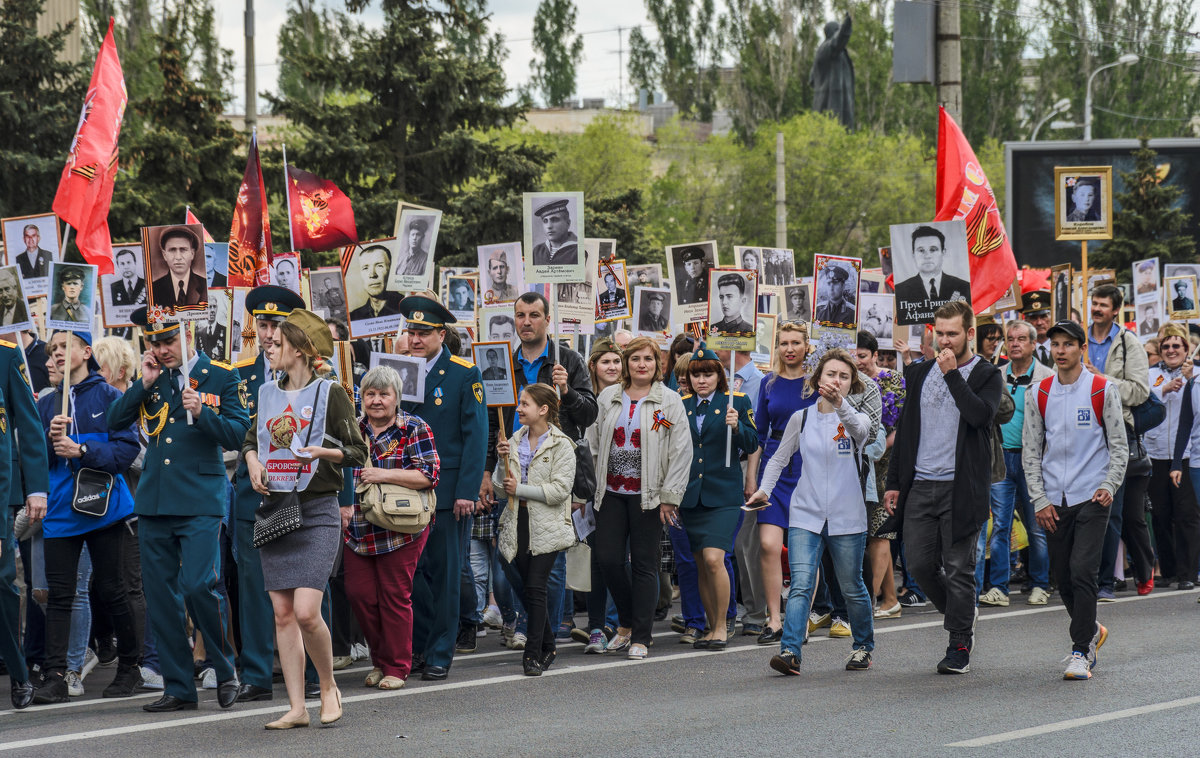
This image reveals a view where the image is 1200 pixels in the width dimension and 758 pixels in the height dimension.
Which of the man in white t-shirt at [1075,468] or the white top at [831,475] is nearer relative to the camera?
the man in white t-shirt at [1075,468]

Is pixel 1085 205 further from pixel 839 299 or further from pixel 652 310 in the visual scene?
pixel 652 310

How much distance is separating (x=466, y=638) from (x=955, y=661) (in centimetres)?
322

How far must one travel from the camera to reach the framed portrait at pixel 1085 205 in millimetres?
15008

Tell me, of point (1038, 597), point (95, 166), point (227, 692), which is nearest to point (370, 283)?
point (95, 166)

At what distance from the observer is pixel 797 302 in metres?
15.2

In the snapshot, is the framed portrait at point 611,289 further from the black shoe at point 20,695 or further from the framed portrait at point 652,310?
the black shoe at point 20,695

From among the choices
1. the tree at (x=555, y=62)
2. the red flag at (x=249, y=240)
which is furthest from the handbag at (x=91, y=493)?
the tree at (x=555, y=62)

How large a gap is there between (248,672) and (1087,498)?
4.82m

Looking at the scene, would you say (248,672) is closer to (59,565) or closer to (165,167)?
(59,565)

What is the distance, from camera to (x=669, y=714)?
744 cm

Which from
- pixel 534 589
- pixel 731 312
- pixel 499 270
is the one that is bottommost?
pixel 534 589

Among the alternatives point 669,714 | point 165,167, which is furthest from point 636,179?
point 669,714

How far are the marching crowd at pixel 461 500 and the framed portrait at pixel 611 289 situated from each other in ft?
14.2

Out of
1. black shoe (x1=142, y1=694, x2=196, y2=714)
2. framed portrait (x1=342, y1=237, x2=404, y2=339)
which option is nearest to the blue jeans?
black shoe (x1=142, y1=694, x2=196, y2=714)
